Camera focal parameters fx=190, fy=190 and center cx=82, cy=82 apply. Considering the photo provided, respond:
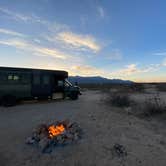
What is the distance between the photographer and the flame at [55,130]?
22.3ft

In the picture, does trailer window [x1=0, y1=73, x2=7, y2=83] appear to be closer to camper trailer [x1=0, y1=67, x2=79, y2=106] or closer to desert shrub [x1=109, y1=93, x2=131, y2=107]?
camper trailer [x1=0, y1=67, x2=79, y2=106]

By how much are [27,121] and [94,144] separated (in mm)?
4207

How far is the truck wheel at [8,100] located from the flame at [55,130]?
7697 mm

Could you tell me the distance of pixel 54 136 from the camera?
660 centimetres

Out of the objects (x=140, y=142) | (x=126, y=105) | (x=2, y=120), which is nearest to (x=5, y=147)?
(x=2, y=120)

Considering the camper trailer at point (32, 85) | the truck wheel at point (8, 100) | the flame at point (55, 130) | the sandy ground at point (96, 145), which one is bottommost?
the sandy ground at point (96, 145)

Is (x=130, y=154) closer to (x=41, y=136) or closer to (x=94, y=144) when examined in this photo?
(x=94, y=144)

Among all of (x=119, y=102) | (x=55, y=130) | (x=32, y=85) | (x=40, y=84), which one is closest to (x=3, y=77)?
(x=32, y=85)

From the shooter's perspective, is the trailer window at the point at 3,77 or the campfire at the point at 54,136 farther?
the trailer window at the point at 3,77

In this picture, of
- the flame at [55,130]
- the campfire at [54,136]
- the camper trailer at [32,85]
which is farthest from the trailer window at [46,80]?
the flame at [55,130]

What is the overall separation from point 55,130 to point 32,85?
8.33 m

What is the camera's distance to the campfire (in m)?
6.36

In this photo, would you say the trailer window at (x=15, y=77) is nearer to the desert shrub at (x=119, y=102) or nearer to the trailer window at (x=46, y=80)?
the trailer window at (x=46, y=80)

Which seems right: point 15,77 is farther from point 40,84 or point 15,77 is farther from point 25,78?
point 40,84
